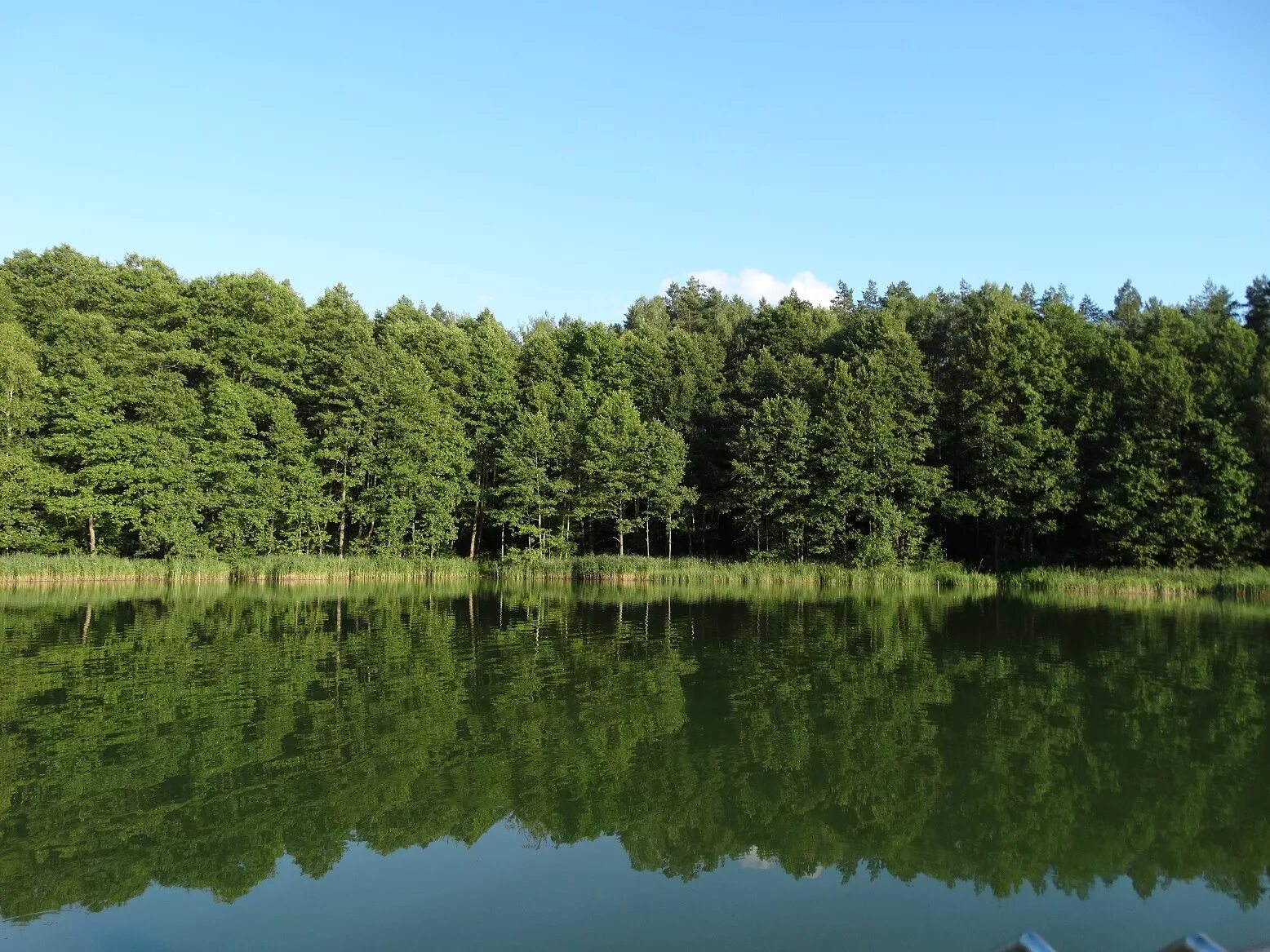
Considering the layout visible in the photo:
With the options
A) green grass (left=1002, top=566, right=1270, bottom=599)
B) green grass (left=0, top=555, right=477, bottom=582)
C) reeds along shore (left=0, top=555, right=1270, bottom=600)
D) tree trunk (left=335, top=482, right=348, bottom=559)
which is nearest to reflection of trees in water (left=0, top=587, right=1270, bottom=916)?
green grass (left=1002, top=566, right=1270, bottom=599)

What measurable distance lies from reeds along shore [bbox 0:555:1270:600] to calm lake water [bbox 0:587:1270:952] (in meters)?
18.3

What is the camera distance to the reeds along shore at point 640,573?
110 feet

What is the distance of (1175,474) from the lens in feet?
132

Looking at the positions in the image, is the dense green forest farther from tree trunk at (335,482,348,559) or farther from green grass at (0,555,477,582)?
green grass at (0,555,477,582)

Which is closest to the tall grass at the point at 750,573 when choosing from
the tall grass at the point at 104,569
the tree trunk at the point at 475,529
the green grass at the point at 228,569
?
the green grass at the point at 228,569

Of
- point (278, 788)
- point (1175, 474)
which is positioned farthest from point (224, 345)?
point (1175, 474)

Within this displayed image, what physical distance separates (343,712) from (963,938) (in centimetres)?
913

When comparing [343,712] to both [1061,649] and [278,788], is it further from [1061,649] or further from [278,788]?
[1061,649]

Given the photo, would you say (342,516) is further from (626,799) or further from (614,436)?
(626,799)

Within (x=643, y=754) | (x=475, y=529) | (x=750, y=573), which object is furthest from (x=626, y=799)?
(x=475, y=529)

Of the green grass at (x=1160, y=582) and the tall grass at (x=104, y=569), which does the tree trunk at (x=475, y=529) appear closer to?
the tall grass at (x=104, y=569)

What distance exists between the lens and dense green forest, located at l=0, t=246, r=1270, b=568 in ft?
129

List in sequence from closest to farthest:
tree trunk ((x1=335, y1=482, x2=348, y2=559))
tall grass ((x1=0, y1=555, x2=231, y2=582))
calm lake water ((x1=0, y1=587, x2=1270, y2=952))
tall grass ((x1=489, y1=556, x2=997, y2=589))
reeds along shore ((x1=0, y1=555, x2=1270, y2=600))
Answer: calm lake water ((x1=0, y1=587, x2=1270, y2=952))
tall grass ((x1=0, y1=555, x2=231, y2=582))
reeds along shore ((x1=0, y1=555, x2=1270, y2=600))
tall grass ((x1=489, y1=556, x2=997, y2=589))
tree trunk ((x1=335, y1=482, x2=348, y2=559))

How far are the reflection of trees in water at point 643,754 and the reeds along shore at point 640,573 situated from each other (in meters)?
15.4
